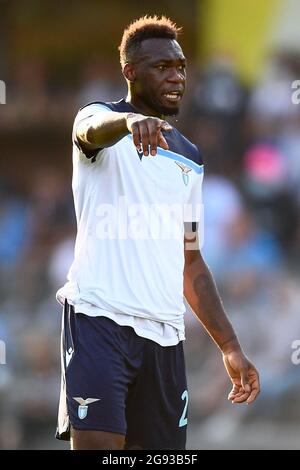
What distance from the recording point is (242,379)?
6.26 m

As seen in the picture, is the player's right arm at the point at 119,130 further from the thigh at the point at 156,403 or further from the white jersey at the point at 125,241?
the thigh at the point at 156,403

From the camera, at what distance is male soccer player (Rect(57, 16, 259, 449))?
5.75m

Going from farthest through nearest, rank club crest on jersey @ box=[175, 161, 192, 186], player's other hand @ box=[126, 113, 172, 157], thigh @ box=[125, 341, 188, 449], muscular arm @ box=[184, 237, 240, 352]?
1. muscular arm @ box=[184, 237, 240, 352]
2. club crest on jersey @ box=[175, 161, 192, 186]
3. thigh @ box=[125, 341, 188, 449]
4. player's other hand @ box=[126, 113, 172, 157]

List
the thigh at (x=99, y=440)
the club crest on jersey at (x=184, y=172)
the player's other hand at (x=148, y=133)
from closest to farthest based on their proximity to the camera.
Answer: the player's other hand at (x=148, y=133), the thigh at (x=99, y=440), the club crest on jersey at (x=184, y=172)

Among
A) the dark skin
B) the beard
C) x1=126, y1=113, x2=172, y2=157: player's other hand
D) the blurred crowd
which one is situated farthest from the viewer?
the blurred crowd

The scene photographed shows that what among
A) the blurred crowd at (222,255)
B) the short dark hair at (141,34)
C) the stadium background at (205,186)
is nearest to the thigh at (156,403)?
the short dark hair at (141,34)

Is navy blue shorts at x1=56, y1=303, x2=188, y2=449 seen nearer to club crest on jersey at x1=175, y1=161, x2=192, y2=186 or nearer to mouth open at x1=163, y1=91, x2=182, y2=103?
club crest on jersey at x1=175, y1=161, x2=192, y2=186

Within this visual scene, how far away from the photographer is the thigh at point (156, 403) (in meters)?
5.95

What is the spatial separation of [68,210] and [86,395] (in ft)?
28.1

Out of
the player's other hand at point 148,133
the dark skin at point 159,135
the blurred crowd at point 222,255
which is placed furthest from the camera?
the blurred crowd at point 222,255

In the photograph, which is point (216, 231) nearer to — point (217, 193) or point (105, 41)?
point (217, 193)

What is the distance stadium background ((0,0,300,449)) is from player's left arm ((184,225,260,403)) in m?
4.88

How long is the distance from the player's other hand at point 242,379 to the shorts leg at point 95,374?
639mm

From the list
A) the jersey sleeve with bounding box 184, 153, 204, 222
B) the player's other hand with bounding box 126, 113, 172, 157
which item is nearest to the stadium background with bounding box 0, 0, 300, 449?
the jersey sleeve with bounding box 184, 153, 204, 222
